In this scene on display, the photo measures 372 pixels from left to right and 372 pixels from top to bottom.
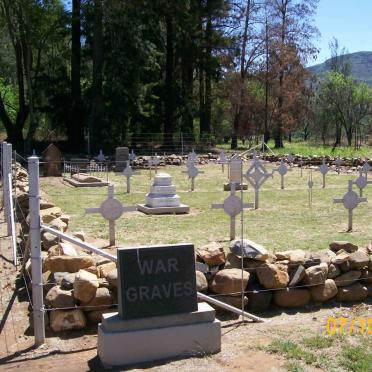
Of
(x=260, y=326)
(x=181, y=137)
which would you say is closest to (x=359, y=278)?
(x=260, y=326)

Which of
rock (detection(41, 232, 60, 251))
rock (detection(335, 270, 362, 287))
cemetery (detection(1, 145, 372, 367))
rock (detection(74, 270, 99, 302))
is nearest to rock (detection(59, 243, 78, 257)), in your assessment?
cemetery (detection(1, 145, 372, 367))

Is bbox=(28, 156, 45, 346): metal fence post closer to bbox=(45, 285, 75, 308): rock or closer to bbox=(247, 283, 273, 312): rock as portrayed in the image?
bbox=(45, 285, 75, 308): rock

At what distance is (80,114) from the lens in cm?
3938

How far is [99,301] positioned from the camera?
5406 millimetres

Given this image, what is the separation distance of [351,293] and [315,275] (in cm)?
52

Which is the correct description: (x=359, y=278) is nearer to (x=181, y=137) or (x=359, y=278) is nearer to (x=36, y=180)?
(x=36, y=180)

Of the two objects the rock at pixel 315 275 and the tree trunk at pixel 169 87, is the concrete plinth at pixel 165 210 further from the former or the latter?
the tree trunk at pixel 169 87

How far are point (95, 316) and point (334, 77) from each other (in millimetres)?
67862

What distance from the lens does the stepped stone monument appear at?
1346 cm

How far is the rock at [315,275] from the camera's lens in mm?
6055

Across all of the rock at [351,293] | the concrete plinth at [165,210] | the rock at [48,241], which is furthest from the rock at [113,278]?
the concrete plinth at [165,210]

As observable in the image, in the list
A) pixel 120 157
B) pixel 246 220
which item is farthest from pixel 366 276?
pixel 120 157

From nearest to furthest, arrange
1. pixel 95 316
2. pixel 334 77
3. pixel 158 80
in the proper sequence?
pixel 95 316, pixel 158 80, pixel 334 77

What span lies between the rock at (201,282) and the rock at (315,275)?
3.69ft
